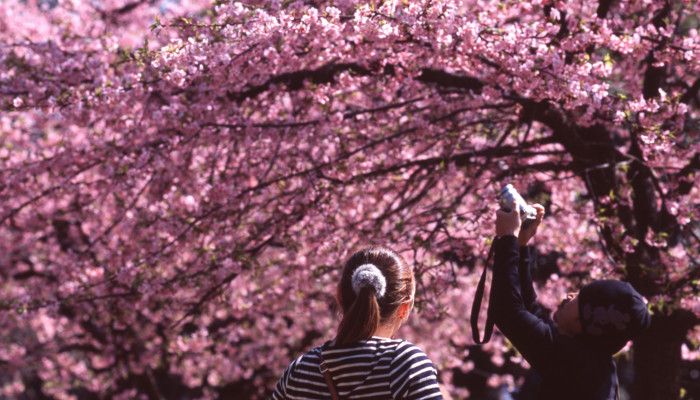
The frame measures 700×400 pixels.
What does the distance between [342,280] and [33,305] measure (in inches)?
187

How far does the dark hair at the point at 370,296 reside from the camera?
2912 mm

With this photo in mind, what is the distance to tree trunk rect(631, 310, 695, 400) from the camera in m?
6.58

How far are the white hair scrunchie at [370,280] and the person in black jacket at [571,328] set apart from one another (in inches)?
14.6

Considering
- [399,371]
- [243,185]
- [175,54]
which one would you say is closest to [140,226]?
[243,185]

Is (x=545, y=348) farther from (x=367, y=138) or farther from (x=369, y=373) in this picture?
(x=367, y=138)

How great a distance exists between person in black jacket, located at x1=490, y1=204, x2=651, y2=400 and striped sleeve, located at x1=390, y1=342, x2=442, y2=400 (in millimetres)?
281

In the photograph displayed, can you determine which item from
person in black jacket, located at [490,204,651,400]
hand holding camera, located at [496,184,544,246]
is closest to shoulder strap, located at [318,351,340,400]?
person in black jacket, located at [490,204,651,400]

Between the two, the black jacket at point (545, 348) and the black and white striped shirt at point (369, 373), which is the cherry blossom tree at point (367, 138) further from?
the black jacket at point (545, 348)

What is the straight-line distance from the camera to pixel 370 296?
2906 mm

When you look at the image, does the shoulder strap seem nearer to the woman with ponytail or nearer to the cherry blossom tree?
the woman with ponytail

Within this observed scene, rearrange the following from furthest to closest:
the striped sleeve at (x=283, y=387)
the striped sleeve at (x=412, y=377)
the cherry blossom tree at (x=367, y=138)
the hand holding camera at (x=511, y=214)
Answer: the cherry blossom tree at (x=367, y=138)
the striped sleeve at (x=283, y=387)
the hand holding camera at (x=511, y=214)
the striped sleeve at (x=412, y=377)

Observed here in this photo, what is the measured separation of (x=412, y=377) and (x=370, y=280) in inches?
13.9

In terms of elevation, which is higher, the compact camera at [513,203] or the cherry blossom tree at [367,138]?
the compact camera at [513,203]

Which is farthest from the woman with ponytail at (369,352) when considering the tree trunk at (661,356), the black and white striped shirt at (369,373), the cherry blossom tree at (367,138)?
the tree trunk at (661,356)
